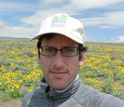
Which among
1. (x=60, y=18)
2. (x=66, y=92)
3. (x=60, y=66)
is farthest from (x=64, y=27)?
(x=66, y=92)

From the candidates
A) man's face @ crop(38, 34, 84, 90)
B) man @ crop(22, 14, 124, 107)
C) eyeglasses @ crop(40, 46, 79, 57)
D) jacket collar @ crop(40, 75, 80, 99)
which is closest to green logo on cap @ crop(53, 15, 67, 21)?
man @ crop(22, 14, 124, 107)

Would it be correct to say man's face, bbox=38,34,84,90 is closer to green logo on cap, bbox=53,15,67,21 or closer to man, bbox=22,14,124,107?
man, bbox=22,14,124,107

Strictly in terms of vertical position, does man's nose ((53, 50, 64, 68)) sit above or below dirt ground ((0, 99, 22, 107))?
above

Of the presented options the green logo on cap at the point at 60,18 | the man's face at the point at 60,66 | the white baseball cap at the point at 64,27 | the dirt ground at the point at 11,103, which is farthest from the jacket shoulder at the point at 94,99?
the dirt ground at the point at 11,103

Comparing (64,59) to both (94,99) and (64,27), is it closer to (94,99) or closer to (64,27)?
(64,27)

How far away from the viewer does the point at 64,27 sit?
162cm

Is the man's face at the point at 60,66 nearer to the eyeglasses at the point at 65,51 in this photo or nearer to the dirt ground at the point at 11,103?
the eyeglasses at the point at 65,51

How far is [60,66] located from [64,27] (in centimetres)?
37

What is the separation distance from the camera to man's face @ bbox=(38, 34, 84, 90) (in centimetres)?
169

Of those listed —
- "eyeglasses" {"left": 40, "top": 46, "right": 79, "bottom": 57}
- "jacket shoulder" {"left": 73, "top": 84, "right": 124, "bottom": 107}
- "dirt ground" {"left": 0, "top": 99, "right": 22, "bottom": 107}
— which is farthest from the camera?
"dirt ground" {"left": 0, "top": 99, "right": 22, "bottom": 107}

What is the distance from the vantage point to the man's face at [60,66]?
1.69 m

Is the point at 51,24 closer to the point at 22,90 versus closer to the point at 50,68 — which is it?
the point at 50,68

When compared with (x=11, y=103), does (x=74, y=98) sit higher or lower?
higher

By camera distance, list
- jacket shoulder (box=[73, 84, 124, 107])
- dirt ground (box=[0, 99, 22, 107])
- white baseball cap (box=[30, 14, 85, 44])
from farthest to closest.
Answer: dirt ground (box=[0, 99, 22, 107]) < white baseball cap (box=[30, 14, 85, 44]) < jacket shoulder (box=[73, 84, 124, 107])
